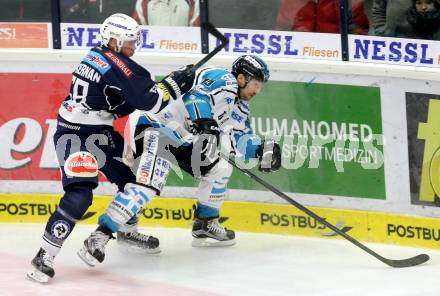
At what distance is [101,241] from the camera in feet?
19.0

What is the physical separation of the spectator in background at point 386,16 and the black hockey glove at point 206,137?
4.34 ft

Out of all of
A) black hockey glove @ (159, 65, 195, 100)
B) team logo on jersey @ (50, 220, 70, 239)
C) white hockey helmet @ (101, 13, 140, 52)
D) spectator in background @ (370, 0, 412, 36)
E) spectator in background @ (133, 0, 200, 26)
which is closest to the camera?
team logo on jersey @ (50, 220, 70, 239)

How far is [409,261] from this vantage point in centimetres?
592

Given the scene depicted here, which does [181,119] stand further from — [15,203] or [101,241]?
[15,203]

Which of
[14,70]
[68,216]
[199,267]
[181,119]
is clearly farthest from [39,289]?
[14,70]

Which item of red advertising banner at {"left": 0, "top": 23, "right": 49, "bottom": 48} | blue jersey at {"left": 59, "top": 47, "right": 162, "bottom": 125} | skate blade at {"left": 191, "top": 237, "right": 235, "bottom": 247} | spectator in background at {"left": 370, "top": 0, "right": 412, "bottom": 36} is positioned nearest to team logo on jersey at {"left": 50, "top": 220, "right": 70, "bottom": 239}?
blue jersey at {"left": 59, "top": 47, "right": 162, "bottom": 125}

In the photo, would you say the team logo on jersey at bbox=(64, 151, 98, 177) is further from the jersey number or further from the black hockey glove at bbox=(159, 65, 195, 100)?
the black hockey glove at bbox=(159, 65, 195, 100)

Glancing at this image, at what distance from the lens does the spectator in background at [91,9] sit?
6.86 meters

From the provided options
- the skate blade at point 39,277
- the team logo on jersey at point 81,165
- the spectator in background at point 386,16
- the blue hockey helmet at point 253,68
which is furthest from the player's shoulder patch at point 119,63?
the spectator in background at point 386,16

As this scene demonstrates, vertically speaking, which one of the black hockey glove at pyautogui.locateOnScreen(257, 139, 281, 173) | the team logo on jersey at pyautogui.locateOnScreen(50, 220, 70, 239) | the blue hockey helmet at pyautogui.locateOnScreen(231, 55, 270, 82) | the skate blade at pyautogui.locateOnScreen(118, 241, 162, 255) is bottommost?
the skate blade at pyautogui.locateOnScreen(118, 241, 162, 255)

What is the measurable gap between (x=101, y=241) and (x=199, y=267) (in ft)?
2.01

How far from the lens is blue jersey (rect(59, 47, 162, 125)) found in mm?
5488

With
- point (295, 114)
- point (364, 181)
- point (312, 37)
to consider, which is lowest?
point (364, 181)

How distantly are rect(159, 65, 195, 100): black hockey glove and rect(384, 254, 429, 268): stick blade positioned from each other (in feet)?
5.11
